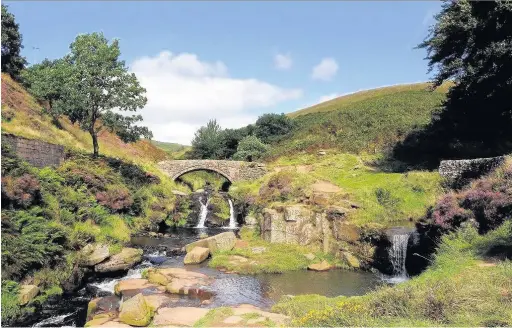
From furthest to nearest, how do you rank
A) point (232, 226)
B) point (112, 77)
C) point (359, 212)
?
1. point (232, 226)
2. point (112, 77)
3. point (359, 212)

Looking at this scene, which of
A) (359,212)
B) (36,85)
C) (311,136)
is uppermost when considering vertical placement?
(36,85)

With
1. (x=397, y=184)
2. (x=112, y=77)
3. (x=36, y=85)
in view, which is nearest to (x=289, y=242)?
(x=397, y=184)

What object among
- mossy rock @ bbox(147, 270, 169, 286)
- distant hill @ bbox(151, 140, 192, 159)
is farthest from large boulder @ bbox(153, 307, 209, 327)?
distant hill @ bbox(151, 140, 192, 159)

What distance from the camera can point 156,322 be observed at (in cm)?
1245

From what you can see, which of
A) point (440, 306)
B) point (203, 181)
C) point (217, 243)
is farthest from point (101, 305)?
point (203, 181)

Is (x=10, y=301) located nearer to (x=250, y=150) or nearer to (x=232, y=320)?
(x=232, y=320)

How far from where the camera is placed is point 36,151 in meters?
25.6

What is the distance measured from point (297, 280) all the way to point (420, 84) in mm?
74026

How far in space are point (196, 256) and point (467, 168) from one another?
50.2 ft

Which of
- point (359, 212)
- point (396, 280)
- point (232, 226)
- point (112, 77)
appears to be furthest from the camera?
point (232, 226)

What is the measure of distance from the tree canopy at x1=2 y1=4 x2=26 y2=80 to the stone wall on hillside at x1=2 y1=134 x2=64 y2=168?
27.0 metres

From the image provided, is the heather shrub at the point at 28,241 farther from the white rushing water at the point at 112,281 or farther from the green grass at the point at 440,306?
the green grass at the point at 440,306

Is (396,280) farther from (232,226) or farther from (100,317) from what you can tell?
(232,226)

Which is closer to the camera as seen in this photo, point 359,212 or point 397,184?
point 359,212
